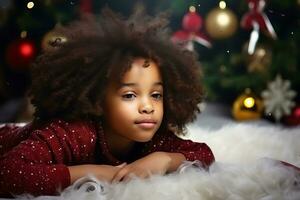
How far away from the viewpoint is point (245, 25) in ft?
5.54

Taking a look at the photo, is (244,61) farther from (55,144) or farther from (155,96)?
(55,144)

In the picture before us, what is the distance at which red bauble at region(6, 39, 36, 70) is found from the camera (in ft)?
5.66

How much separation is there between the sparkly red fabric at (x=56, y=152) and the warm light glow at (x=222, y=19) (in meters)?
0.73

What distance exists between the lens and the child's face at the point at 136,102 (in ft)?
3.05

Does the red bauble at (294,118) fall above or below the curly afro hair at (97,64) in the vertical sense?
below

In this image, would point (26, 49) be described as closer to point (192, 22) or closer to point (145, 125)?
point (192, 22)

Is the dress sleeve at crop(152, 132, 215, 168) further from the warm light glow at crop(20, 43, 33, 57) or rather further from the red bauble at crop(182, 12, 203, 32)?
the warm light glow at crop(20, 43, 33, 57)

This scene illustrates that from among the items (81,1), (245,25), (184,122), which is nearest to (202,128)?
(184,122)

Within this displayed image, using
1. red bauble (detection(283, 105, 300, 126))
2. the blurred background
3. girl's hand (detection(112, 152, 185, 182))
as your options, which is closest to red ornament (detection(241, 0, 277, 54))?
the blurred background

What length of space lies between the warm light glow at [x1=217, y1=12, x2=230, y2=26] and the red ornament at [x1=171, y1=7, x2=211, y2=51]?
0.21ft

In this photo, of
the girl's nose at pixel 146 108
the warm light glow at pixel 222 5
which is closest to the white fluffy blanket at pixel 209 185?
the girl's nose at pixel 146 108

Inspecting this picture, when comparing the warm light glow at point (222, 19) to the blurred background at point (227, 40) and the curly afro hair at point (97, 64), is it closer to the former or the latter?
the blurred background at point (227, 40)

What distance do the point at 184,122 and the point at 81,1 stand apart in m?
0.77

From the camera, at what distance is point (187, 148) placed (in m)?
1.01
